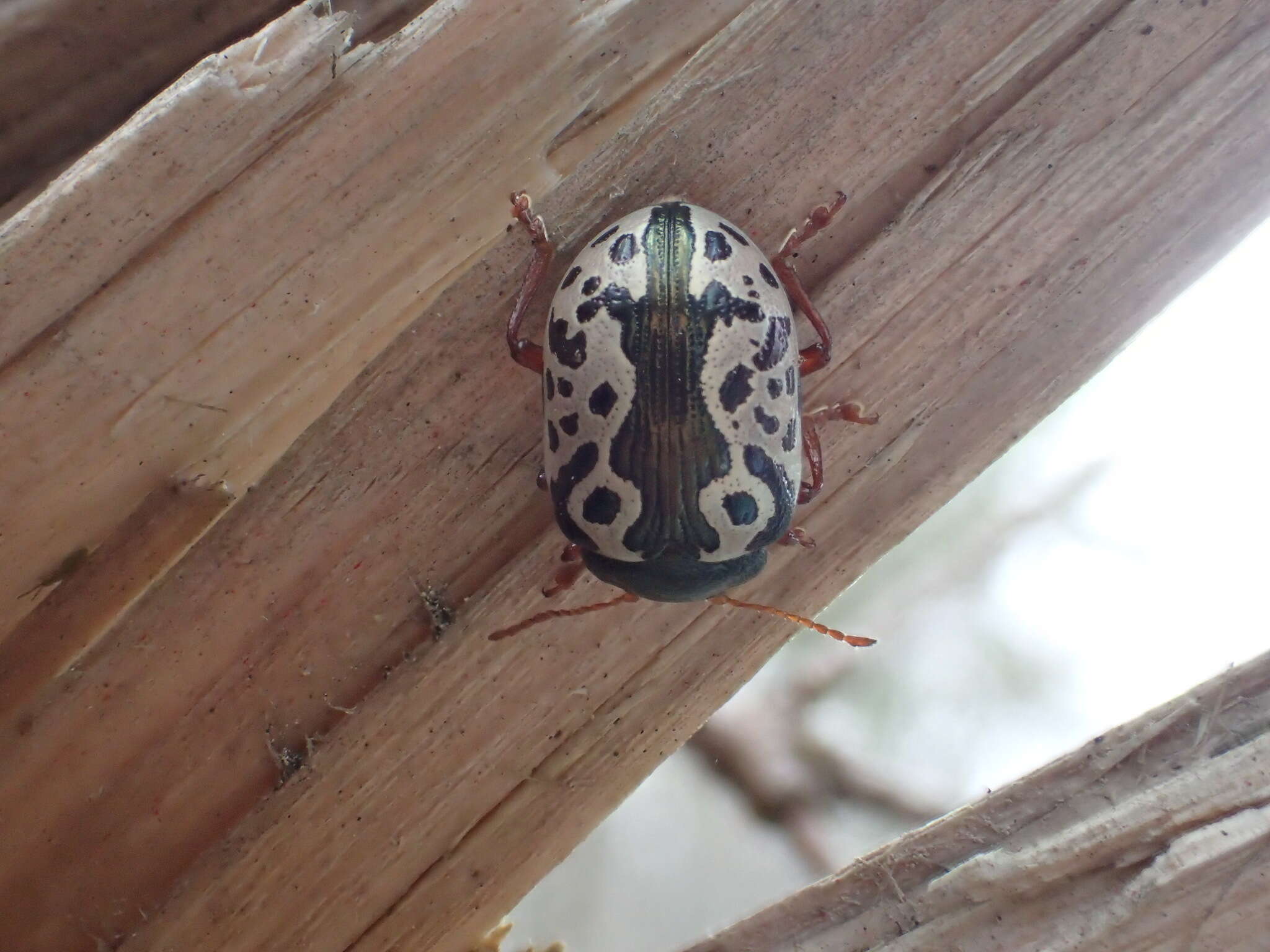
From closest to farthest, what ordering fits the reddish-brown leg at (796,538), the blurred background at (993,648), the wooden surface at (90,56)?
1. the reddish-brown leg at (796,538)
2. the wooden surface at (90,56)
3. the blurred background at (993,648)

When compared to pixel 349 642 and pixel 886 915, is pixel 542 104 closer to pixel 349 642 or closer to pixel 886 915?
pixel 349 642

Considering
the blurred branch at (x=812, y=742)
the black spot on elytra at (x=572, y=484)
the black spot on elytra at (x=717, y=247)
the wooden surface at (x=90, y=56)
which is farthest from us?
the blurred branch at (x=812, y=742)

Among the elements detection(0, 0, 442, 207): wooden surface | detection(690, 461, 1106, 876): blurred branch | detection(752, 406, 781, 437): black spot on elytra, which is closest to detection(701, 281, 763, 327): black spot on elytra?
detection(752, 406, 781, 437): black spot on elytra

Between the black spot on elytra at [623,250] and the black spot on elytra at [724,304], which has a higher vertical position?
the black spot on elytra at [623,250]

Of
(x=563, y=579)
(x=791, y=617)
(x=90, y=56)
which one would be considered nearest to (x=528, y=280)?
(x=563, y=579)

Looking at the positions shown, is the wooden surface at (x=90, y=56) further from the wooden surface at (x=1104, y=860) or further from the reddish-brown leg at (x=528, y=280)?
the wooden surface at (x=1104, y=860)

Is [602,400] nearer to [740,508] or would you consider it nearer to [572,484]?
[572,484]

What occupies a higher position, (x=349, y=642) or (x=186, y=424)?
(x=186, y=424)

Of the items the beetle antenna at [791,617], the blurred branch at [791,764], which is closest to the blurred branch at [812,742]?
the blurred branch at [791,764]

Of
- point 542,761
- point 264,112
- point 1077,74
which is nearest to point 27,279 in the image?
point 264,112
